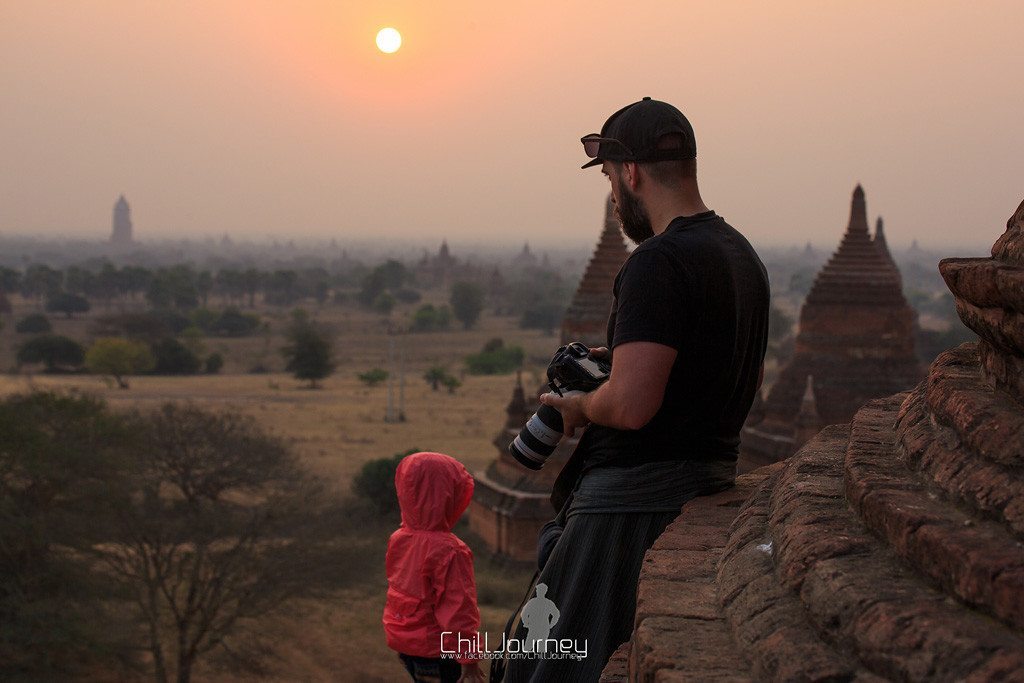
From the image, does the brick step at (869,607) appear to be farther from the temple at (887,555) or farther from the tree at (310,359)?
the tree at (310,359)

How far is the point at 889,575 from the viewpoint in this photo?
81.4 inches

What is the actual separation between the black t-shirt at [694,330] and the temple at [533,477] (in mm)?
13485

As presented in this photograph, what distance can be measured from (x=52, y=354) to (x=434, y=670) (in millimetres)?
49315

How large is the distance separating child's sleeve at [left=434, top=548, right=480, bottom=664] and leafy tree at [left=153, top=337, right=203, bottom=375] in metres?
48.0

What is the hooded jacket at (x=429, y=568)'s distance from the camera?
3.60 m

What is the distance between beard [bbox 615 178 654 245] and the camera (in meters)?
2.96

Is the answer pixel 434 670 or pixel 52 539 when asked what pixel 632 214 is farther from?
pixel 52 539

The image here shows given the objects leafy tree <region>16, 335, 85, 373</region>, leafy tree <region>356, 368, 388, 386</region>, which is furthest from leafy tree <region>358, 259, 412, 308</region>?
leafy tree <region>356, 368, 388, 386</region>

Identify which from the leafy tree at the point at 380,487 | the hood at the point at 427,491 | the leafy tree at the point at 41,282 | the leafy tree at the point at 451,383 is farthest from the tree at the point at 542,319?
the hood at the point at 427,491

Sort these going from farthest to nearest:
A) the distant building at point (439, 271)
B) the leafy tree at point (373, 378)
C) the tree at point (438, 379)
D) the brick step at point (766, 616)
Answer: the distant building at point (439, 271)
the leafy tree at point (373, 378)
the tree at point (438, 379)
the brick step at point (766, 616)

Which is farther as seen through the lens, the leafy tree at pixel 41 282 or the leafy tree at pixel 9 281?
the leafy tree at pixel 9 281

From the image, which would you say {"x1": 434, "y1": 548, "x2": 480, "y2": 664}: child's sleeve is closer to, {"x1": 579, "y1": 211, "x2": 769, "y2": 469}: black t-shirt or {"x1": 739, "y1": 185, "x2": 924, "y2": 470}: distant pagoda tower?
{"x1": 579, "y1": 211, "x2": 769, "y2": 469}: black t-shirt

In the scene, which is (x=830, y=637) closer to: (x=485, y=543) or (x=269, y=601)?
(x=269, y=601)

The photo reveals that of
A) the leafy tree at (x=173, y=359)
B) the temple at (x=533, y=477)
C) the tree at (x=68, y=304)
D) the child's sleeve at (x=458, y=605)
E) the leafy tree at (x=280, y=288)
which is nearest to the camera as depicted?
the child's sleeve at (x=458, y=605)
